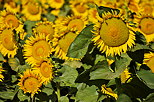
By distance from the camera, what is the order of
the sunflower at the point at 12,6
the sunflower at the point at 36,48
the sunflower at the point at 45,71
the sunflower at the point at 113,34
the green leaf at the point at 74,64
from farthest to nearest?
the sunflower at the point at 12,6 < the green leaf at the point at 74,64 < the sunflower at the point at 36,48 < the sunflower at the point at 45,71 < the sunflower at the point at 113,34

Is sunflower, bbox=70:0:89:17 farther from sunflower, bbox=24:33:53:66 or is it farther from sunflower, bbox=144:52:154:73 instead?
sunflower, bbox=144:52:154:73

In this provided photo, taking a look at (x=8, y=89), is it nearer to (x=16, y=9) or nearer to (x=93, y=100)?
(x=93, y=100)

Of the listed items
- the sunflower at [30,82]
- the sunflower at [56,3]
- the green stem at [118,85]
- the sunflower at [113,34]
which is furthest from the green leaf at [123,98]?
the sunflower at [56,3]

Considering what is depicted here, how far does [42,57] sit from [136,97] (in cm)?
91

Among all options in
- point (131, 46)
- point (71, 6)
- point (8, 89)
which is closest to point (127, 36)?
point (131, 46)

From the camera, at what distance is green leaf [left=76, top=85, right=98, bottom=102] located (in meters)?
3.35

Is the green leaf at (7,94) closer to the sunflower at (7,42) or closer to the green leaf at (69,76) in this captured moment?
the sunflower at (7,42)

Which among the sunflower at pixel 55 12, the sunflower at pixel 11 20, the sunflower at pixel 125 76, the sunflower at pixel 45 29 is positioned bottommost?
the sunflower at pixel 125 76

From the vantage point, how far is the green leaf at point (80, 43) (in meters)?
2.99

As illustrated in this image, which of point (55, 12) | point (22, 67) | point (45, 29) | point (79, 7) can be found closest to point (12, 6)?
point (55, 12)

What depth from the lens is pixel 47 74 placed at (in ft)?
10.8

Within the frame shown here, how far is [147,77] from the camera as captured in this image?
9.79 feet

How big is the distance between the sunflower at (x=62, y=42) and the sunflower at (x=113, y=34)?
0.64m

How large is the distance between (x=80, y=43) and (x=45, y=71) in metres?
0.49
